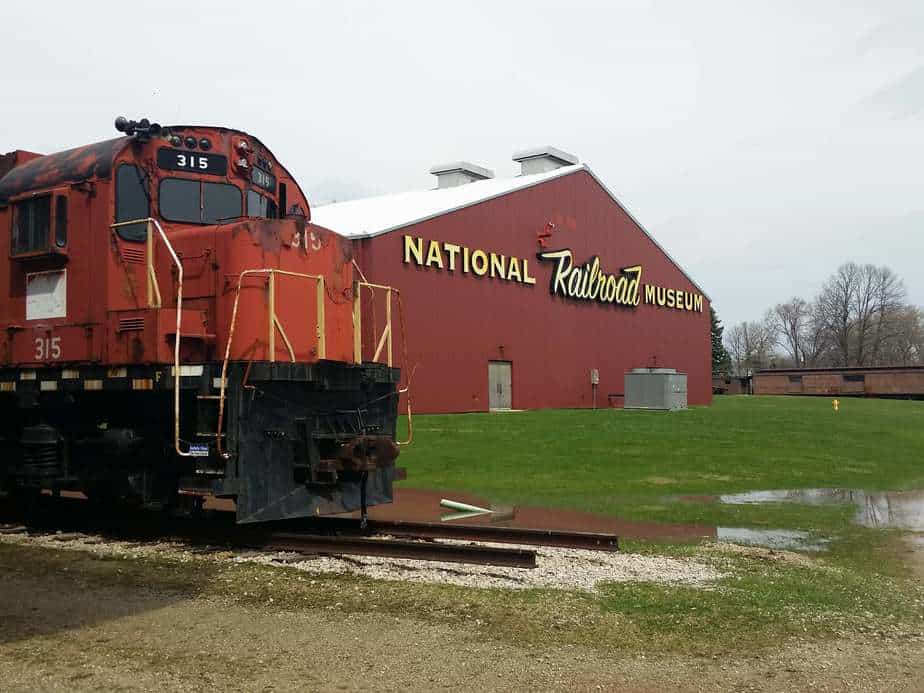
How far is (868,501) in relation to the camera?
1338 cm

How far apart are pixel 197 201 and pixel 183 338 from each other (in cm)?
174

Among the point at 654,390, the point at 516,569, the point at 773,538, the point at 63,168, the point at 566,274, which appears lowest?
the point at 773,538

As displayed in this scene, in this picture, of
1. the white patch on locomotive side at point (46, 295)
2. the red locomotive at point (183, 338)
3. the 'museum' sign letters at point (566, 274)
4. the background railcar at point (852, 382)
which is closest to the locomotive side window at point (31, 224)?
the red locomotive at point (183, 338)

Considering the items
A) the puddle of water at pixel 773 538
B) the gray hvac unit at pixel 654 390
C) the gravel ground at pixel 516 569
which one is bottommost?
the puddle of water at pixel 773 538

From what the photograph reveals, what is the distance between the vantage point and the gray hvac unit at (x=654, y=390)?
32.9 m

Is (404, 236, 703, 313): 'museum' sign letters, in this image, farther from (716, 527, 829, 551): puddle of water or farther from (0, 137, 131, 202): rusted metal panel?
(716, 527, 829, 551): puddle of water

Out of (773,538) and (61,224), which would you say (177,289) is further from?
(773,538)

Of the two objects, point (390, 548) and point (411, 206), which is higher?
point (411, 206)

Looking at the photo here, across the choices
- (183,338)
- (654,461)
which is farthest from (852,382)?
(183,338)

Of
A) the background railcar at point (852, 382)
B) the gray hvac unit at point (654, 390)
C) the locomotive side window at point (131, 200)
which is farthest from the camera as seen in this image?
the background railcar at point (852, 382)

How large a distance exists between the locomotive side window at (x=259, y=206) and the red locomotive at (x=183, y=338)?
0.02 metres

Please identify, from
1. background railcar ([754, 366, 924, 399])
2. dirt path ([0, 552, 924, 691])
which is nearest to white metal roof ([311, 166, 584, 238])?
dirt path ([0, 552, 924, 691])

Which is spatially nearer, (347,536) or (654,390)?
(347,536)

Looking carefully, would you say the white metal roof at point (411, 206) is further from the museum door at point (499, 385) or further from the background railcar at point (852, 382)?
the background railcar at point (852, 382)
